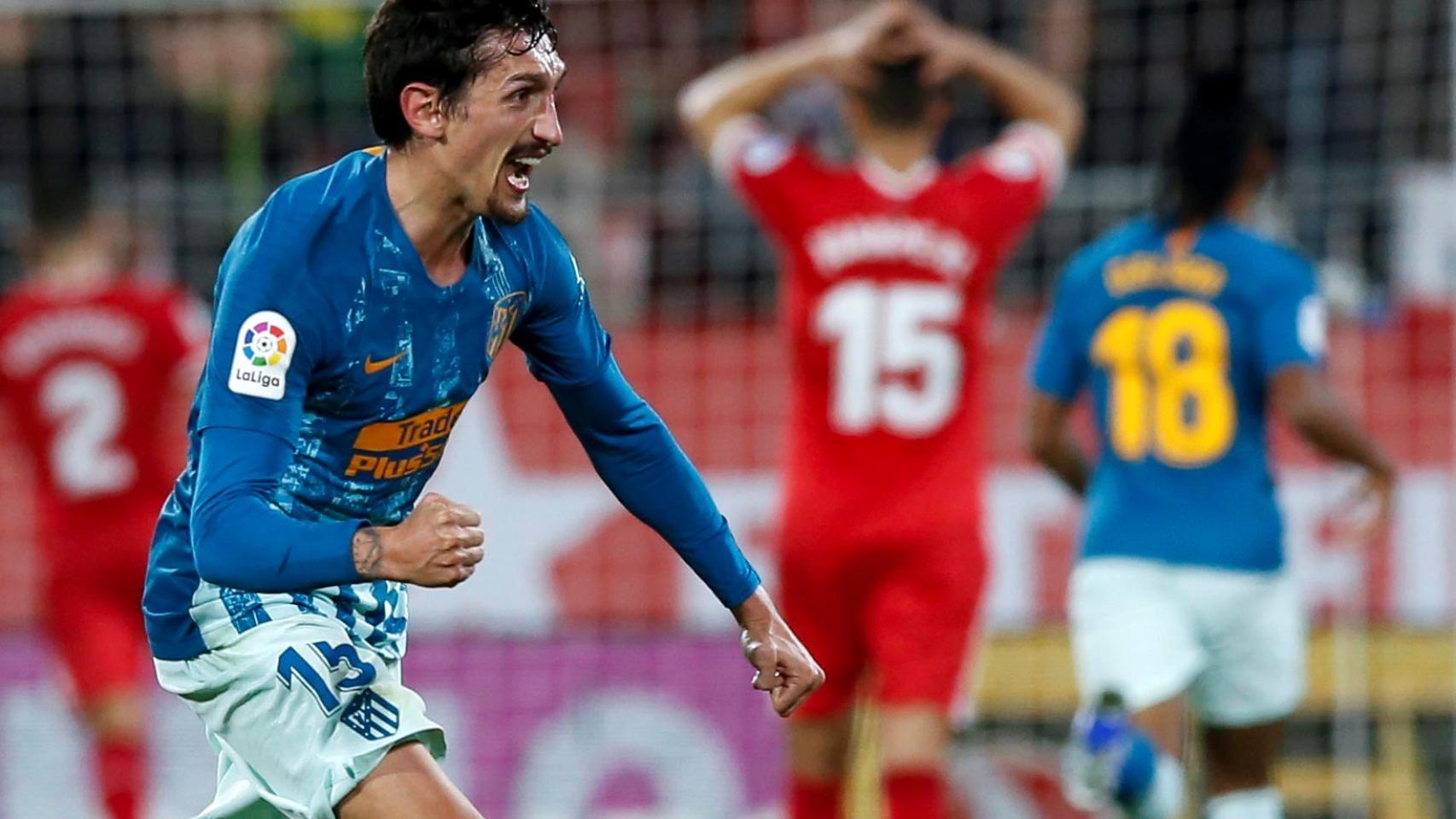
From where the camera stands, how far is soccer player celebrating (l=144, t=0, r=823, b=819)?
130 inches

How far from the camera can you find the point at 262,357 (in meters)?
3.30

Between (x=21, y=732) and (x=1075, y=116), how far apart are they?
4.20m

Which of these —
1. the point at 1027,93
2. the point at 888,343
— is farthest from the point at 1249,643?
the point at 1027,93

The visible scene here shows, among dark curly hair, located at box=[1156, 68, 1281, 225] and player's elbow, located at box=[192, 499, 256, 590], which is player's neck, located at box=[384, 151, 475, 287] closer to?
player's elbow, located at box=[192, 499, 256, 590]

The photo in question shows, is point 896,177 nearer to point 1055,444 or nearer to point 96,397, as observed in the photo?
point 1055,444

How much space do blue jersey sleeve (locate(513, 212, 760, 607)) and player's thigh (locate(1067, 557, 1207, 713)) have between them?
7.54ft

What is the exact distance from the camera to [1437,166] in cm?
884

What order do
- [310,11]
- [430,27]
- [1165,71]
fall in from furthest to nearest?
1. [310,11]
2. [1165,71]
3. [430,27]

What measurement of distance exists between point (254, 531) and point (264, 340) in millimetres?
311

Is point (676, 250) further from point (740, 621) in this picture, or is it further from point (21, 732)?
point (740, 621)

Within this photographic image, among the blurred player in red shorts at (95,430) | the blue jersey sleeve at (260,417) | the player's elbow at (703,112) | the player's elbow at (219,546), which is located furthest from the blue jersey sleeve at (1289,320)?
the blurred player in red shorts at (95,430)

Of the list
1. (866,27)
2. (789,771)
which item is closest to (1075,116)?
(866,27)

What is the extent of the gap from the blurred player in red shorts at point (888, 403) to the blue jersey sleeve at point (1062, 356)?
185 mm

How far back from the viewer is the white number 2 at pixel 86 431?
7.59 meters
